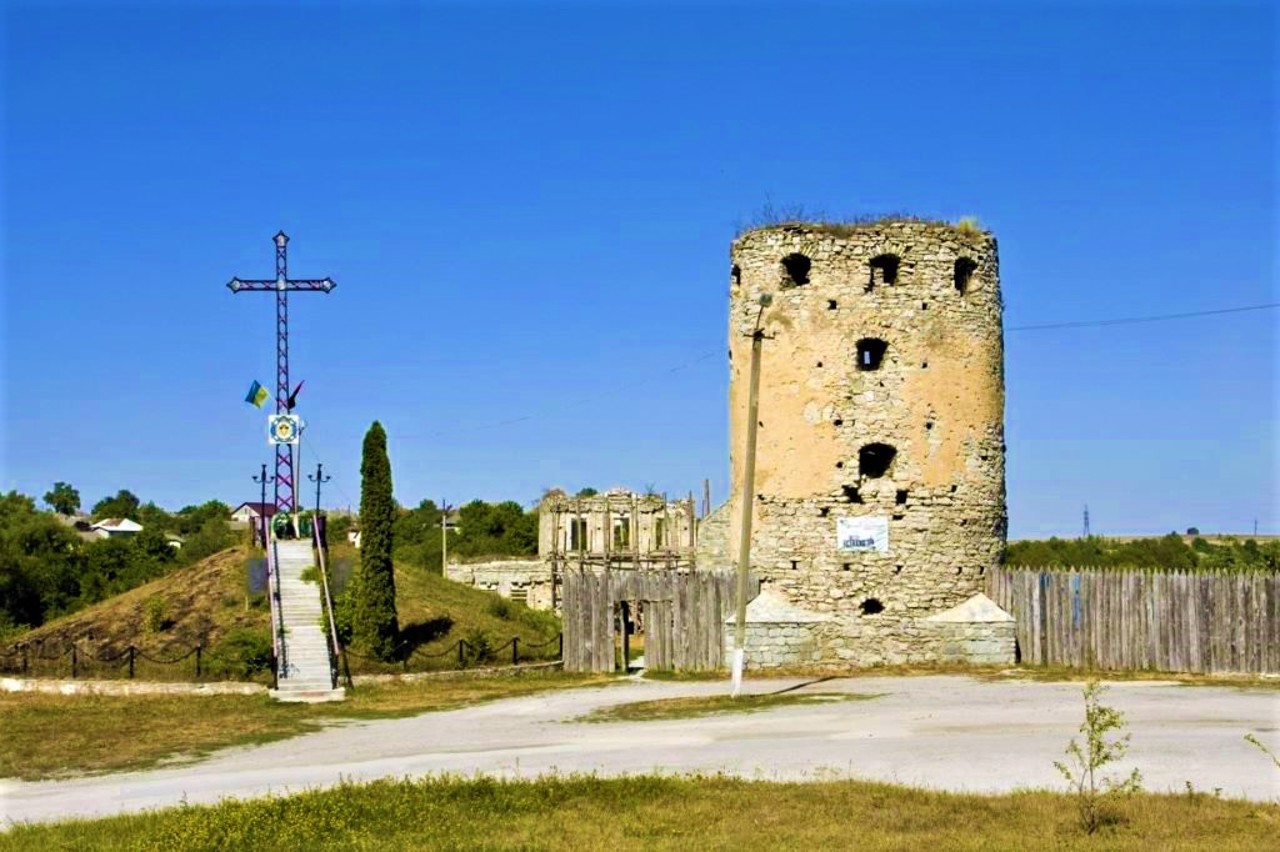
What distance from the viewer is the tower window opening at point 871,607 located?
27.9 m

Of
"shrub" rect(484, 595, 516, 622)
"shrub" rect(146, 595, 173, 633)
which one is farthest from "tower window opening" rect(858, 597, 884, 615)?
"shrub" rect(146, 595, 173, 633)

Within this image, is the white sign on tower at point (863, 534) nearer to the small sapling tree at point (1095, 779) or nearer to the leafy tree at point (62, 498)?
the small sapling tree at point (1095, 779)

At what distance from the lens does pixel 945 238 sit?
2858 centimetres

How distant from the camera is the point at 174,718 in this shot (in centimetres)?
2325

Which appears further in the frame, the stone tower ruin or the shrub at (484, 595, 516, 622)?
the shrub at (484, 595, 516, 622)

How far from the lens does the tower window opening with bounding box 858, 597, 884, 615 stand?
2788 cm

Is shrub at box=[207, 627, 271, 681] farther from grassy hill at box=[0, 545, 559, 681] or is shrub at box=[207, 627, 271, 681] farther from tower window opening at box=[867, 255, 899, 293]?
tower window opening at box=[867, 255, 899, 293]

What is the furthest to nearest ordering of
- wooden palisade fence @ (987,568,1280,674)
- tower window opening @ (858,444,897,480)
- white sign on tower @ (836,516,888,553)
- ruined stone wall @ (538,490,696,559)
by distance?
ruined stone wall @ (538,490,696,559) < tower window opening @ (858,444,897,480) < white sign on tower @ (836,516,888,553) < wooden palisade fence @ (987,568,1280,674)

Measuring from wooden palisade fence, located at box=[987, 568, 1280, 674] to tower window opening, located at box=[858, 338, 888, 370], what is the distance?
4.86 meters

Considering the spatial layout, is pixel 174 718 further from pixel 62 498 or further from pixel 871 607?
pixel 62 498

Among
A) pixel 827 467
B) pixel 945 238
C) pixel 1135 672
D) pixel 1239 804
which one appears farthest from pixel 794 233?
pixel 1239 804

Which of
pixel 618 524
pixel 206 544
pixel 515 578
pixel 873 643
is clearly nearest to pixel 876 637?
pixel 873 643

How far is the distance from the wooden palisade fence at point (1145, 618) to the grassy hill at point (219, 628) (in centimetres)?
1032

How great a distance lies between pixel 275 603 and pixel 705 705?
11.7 meters
